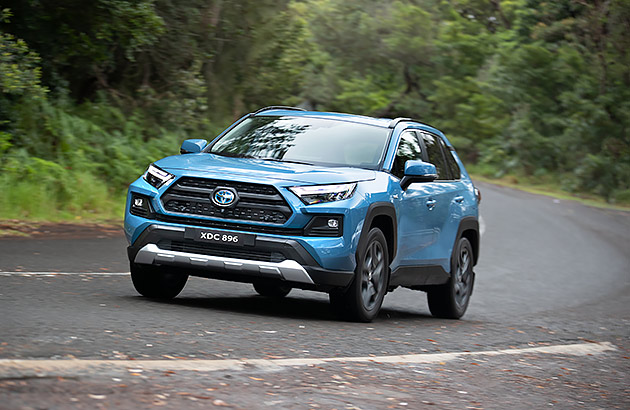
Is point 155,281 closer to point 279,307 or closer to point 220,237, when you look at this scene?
point 220,237

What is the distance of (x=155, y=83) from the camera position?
2470 cm

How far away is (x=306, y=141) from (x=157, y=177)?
1546 mm

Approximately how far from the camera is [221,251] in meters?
8.31

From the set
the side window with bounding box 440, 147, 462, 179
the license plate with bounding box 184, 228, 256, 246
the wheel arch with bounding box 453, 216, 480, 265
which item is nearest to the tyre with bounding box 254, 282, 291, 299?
the wheel arch with bounding box 453, 216, 480, 265

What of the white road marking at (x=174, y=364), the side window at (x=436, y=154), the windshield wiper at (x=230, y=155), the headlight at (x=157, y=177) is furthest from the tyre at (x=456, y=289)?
the headlight at (x=157, y=177)

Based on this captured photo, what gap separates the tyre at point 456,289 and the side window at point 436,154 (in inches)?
32.6

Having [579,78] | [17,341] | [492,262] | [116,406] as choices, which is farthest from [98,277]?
[579,78]

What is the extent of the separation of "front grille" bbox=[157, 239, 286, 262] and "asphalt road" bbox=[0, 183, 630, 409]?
51 cm

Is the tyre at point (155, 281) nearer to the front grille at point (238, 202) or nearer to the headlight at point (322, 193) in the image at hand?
the front grille at point (238, 202)

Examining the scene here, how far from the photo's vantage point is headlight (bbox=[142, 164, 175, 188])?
8.58m

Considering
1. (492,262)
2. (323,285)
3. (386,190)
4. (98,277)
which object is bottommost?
(492,262)

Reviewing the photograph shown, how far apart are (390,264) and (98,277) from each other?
11.3 feet

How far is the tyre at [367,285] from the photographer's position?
858 cm

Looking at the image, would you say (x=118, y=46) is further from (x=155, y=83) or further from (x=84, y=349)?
(x=84, y=349)
